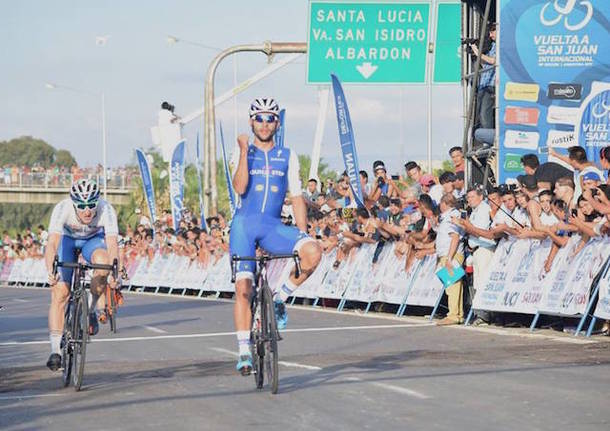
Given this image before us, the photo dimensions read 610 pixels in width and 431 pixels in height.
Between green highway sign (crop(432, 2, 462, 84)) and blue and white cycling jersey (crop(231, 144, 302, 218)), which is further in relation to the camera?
green highway sign (crop(432, 2, 462, 84))

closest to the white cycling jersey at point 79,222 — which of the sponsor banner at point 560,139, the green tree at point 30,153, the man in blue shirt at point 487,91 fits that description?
the sponsor banner at point 560,139

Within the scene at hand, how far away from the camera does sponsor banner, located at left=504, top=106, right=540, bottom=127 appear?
20.9 m

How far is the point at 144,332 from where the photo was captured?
61.2ft

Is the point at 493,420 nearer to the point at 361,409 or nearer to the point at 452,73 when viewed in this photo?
the point at 361,409

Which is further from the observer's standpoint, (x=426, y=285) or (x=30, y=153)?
(x=30, y=153)

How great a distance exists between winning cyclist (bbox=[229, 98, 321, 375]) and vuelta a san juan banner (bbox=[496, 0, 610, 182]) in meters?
10.2

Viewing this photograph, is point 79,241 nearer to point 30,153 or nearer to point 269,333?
point 269,333

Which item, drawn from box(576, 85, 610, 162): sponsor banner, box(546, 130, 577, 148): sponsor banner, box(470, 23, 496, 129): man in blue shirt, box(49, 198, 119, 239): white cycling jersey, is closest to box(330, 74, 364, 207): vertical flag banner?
box(470, 23, 496, 129): man in blue shirt

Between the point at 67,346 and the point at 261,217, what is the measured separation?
6.94ft

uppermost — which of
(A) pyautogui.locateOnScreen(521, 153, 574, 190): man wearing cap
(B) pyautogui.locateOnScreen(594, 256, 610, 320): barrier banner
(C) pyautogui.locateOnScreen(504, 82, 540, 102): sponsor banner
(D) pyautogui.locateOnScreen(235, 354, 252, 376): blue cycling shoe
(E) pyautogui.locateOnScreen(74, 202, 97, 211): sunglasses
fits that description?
(C) pyautogui.locateOnScreen(504, 82, 540, 102): sponsor banner

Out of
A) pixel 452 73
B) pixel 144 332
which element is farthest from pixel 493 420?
pixel 452 73

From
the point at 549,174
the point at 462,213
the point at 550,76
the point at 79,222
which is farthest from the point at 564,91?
the point at 79,222

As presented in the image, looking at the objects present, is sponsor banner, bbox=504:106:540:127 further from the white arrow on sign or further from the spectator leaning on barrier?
the white arrow on sign

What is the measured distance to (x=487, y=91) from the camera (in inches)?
864
